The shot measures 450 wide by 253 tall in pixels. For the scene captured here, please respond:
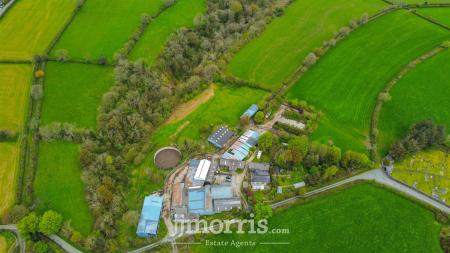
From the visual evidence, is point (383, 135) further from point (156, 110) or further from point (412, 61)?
point (156, 110)

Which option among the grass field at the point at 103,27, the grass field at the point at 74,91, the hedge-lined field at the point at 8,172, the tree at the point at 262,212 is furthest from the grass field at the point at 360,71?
the hedge-lined field at the point at 8,172

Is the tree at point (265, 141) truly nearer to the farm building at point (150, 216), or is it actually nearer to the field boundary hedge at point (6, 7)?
the farm building at point (150, 216)

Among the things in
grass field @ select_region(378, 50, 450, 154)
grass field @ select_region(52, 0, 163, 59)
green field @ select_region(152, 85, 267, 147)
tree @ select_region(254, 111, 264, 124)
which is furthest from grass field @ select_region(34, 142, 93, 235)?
grass field @ select_region(378, 50, 450, 154)

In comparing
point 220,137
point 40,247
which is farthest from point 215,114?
point 40,247

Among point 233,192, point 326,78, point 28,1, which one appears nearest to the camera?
point 233,192

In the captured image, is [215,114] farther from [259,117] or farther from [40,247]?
[40,247]

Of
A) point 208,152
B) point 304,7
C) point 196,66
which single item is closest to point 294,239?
point 208,152
